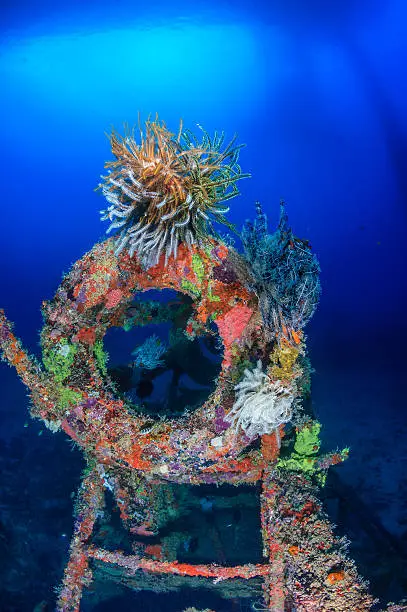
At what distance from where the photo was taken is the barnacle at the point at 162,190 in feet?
12.0

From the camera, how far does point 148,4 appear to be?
2758cm

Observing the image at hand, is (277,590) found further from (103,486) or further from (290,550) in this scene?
(103,486)

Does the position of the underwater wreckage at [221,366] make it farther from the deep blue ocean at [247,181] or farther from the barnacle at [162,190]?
the deep blue ocean at [247,181]

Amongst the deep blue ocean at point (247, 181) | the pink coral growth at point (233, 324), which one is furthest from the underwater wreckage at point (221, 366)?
the deep blue ocean at point (247, 181)

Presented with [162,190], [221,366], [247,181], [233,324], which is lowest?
[221,366]

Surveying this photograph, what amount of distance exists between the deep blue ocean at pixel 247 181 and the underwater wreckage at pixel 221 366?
129cm

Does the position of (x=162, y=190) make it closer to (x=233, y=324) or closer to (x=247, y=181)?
(x=233, y=324)

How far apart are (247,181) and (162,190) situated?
52995mm

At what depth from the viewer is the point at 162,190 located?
369 cm

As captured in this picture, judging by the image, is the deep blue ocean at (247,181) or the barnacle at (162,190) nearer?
the barnacle at (162,190)

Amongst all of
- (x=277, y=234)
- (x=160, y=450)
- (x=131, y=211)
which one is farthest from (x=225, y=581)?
(x=131, y=211)

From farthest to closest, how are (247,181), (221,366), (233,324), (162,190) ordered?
(247,181) → (221,366) → (233,324) → (162,190)

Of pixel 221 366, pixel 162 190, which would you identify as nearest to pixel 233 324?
pixel 221 366

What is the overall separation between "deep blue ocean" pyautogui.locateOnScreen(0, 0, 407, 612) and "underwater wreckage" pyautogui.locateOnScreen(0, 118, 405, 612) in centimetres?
129
